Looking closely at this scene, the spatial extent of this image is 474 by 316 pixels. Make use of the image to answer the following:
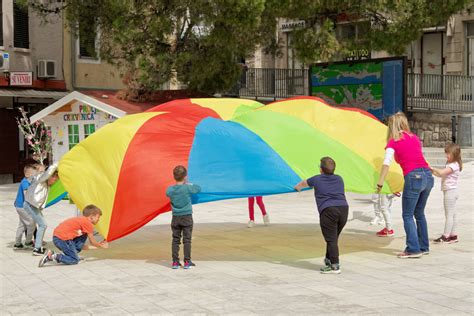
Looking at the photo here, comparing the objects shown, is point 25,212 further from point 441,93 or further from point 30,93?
point 441,93

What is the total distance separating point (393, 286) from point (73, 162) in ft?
16.5

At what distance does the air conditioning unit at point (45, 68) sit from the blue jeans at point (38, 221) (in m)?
14.2

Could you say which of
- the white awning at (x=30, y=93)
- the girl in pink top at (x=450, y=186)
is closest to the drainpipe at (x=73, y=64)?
the white awning at (x=30, y=93)

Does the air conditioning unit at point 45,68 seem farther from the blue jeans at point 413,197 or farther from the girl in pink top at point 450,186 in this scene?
the blue jeans at point 413,197

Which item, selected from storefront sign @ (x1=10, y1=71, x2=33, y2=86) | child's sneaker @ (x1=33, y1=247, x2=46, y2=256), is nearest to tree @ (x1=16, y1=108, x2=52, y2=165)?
storefront sign @ (x1=10, y1=71, x2=33, y2=86)

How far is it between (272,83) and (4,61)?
1280 centimetres

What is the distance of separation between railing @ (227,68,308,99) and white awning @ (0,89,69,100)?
9.21 m

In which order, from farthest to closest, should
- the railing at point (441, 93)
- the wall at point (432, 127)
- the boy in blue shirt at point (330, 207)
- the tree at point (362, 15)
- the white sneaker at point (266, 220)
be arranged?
the railing at point (441, 93) → the wall at point (432, 127) → the tree at point (362, 15) → the white sneaker at point (266, 220) → the boy in blue shirt at point (330, 207)

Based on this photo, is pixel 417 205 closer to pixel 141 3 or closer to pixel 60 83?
pixel 141 3

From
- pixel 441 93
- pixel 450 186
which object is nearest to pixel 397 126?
pixel 450 186

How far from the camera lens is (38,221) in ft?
36.0

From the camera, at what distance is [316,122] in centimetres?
1148

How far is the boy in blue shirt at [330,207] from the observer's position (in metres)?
8.95

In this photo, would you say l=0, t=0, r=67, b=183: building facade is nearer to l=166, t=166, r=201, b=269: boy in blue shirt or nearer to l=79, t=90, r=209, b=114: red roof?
l=79, t=90, r=209, b=114: red roof
